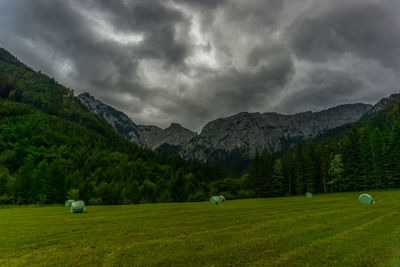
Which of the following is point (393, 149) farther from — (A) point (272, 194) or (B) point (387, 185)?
(A) point (272, 194)

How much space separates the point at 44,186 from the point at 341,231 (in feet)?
286

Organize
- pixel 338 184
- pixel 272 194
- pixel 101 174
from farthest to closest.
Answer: pixel 101 174 → pixel 272 194 → pixel 338 184

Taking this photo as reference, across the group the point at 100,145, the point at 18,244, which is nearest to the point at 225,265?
the point at 18,244

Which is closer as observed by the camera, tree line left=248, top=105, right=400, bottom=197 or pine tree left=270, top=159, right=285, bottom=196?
tree line left=248, top=105, right=400, bottom=197

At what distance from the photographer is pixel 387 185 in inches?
2913

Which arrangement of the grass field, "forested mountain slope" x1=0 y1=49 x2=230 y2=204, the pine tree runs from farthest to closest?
the pine tree → "forested mountain slope" x1=0 y1=49 x2=230 y2=204 → the grass field

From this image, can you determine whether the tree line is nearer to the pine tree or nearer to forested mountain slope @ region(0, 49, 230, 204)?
the pine tree

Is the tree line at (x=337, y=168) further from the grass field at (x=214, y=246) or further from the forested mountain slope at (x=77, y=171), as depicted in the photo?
the grass field at (x=214, y=246)

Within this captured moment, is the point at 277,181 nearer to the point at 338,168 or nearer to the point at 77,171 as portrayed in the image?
the point at 338,168

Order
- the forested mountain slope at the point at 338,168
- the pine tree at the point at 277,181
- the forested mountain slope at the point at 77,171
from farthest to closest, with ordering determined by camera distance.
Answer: the pine tree at the point at 277,181 < the forested mountain slope at the point at 77,171 < the forested mountain slope at the point at 338,168

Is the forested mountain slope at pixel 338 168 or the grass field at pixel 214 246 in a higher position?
the forested mountain slope at pixel 338 168

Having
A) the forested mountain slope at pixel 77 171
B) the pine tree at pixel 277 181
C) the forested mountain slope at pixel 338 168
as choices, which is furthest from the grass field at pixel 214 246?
the pine tree at pixel 277 181

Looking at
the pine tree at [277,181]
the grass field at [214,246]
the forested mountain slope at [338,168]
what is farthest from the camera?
the pine tree at [277,181]

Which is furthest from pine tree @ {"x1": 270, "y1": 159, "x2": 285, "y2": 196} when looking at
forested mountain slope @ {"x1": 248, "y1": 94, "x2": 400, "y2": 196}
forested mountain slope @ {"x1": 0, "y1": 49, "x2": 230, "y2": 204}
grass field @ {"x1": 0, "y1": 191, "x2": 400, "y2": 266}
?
grass field @ {"x1": 0, "y1": 191, "x2": 400, "y2": 266}
